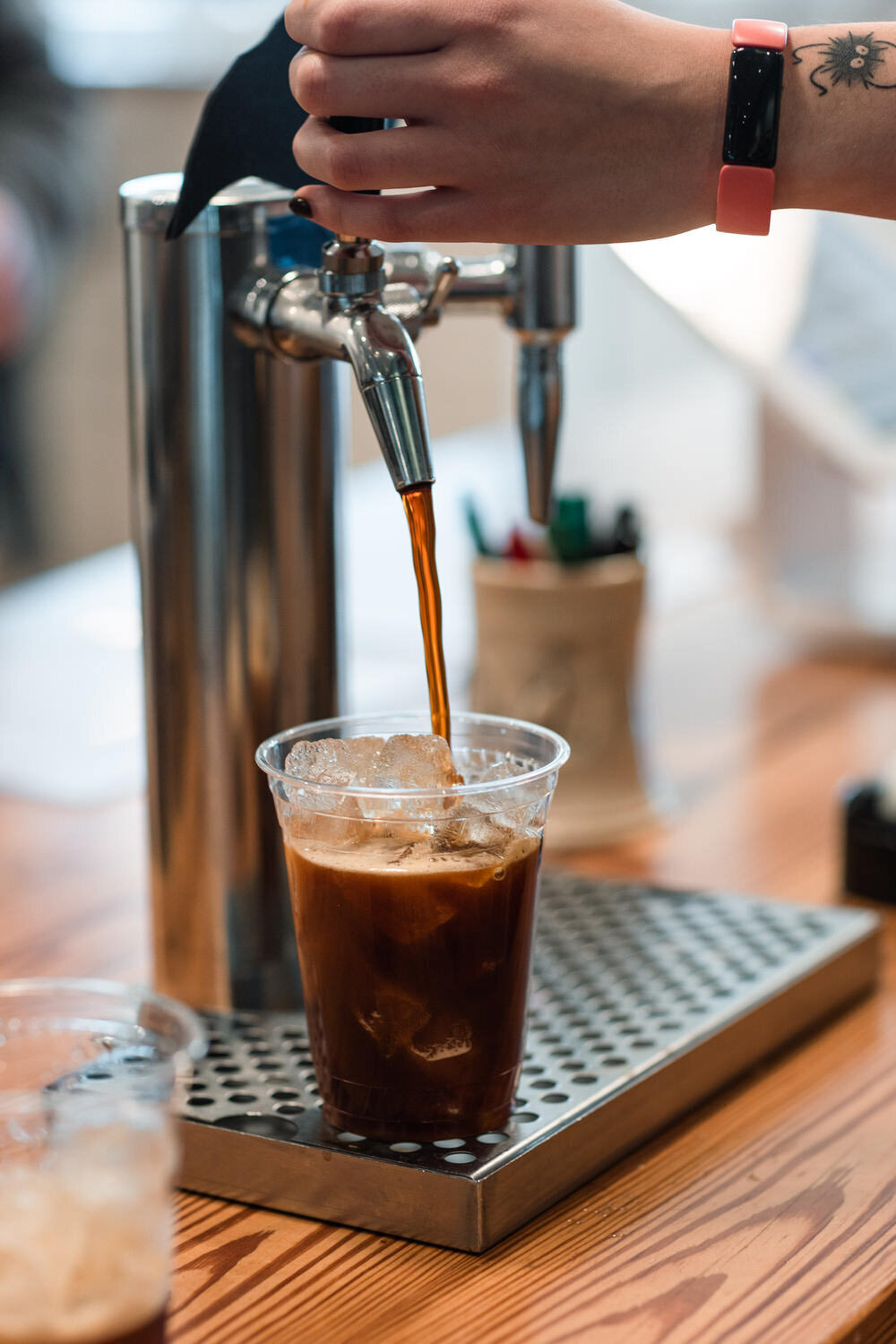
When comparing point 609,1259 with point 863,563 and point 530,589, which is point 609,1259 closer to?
point 530,589

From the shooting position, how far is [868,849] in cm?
92

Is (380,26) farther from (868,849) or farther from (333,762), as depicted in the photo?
(868,849)

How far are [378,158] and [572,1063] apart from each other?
0.35 meters

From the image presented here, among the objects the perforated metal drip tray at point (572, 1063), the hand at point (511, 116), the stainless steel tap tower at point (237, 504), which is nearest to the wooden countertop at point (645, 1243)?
the perforated metal drip tray at point (572, 1063)

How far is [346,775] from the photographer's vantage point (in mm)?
571

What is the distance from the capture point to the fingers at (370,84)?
509 mm

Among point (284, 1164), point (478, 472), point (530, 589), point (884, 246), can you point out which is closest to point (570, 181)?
point (284, 1164)

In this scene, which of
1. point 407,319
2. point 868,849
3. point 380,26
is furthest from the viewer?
point 868,849

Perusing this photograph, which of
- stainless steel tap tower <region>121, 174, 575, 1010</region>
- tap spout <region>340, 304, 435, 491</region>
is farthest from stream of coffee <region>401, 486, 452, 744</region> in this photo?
stainless steel tap tower <region>121, 174, 575, 1010</region>

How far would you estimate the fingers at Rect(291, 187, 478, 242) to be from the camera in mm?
538

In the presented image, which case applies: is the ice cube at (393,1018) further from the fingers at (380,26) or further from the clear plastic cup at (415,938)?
the fingers at (380,26)

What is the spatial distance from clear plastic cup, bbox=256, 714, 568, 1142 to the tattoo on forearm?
25 cm

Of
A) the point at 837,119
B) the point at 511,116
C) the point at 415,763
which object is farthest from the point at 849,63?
the point at 415,763

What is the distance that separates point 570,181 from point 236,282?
181 mm
